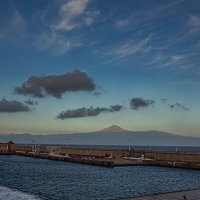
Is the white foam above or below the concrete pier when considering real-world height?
below

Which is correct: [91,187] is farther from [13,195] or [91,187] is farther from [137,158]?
[137,158]

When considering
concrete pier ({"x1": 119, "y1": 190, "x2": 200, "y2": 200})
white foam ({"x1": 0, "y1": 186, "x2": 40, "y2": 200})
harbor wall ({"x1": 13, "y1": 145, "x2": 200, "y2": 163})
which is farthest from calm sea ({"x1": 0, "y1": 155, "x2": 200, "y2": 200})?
harbor wall ({"x1": 13, "y1": 145, "x2": 200, "y2": 163})

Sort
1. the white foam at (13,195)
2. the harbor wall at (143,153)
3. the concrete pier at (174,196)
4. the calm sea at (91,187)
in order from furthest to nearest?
the harbor wall at (143,153) < the calm sea at (91,187) < the white foam at (13,195) < the concrete pier at (174,196)

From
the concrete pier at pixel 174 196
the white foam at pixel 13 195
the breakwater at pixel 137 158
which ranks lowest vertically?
the white foam at pixel 13 195

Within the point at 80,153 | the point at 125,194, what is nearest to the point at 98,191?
the point at 125,194

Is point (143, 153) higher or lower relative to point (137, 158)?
higher

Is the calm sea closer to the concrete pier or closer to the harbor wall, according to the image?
the concrete pier

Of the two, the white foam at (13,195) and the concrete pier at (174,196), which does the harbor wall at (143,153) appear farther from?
the concrete pier at (174,196)

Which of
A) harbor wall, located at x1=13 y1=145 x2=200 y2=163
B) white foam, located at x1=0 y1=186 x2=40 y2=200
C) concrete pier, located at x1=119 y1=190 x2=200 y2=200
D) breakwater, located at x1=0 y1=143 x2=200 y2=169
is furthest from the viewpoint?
harbor wall, located at x1=13 y1=145 x2=200 y2=163

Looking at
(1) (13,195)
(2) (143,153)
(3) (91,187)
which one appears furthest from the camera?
(2) (143,153)

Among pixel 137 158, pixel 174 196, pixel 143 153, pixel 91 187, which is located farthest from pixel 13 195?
pixel 143 153

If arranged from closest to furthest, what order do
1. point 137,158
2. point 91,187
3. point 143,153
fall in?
point 91,187 < point 137,158 < point 143,153

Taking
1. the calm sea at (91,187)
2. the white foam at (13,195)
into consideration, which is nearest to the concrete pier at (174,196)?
the calm sea at (91,187)

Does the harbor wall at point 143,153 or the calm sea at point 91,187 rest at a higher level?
the harbor wall at point 143,153
